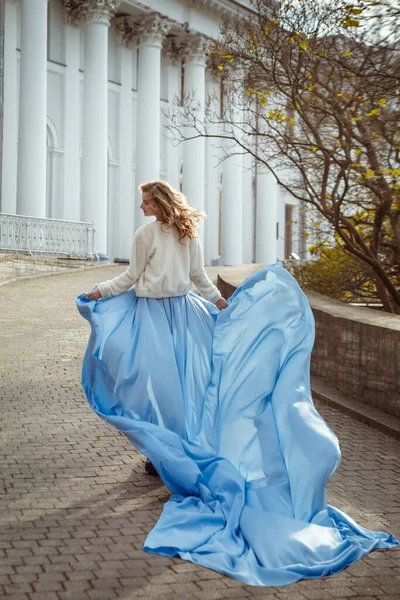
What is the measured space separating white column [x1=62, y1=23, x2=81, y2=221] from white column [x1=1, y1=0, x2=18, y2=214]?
8.40ft

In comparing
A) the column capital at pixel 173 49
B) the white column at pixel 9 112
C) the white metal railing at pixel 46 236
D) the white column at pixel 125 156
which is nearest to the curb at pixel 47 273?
the white metal railing at pixel 46 236

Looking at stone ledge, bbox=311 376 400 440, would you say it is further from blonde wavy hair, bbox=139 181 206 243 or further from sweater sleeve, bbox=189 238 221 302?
blonde wavy hair, bbox=139 181 206 243

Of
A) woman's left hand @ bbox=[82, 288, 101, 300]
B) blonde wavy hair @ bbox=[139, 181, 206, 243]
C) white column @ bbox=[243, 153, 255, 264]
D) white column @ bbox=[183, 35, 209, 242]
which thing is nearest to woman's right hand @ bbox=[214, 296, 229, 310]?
blonde wavy hair @ bbox=[139, 181, 206, 243]

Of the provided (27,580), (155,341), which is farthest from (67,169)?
(27,580)

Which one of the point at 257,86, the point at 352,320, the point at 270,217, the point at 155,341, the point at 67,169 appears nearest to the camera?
the point at 155,341

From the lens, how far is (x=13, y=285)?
17.9 metres

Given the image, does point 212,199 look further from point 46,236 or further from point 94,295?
point 94,295

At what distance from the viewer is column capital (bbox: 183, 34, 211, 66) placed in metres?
33.6

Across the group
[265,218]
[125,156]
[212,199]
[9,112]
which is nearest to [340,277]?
[9,112]

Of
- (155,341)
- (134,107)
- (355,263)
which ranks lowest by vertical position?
(155,341)

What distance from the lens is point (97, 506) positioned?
4.83 metres

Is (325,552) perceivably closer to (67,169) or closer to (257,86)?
(257,86)

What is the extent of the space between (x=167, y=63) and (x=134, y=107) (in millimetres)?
2816

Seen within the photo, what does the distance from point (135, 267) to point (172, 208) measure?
0.43 meters
